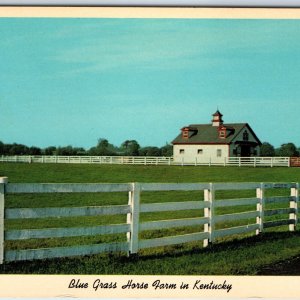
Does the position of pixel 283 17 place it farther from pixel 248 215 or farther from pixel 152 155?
pixel 248 215

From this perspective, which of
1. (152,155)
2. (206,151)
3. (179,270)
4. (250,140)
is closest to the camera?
(179,270)

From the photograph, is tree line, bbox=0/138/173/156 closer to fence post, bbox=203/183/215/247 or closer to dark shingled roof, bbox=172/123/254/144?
dark shingled roof, bbox=172/123/254/144

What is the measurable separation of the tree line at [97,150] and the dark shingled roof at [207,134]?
0.55 metres

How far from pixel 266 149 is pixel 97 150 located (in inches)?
129

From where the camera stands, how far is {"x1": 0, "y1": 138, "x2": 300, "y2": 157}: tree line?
946 cm

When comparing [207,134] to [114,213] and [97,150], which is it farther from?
[114,213]

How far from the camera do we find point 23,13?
360 inches

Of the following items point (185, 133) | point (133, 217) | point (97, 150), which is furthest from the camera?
point (185, 133)

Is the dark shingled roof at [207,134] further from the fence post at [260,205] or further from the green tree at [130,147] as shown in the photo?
the fence post at [260,205]

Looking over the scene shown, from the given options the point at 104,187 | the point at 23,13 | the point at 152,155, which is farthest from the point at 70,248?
the point at 23,13

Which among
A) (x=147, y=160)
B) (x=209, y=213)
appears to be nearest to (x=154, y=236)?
(x=209, y=213)

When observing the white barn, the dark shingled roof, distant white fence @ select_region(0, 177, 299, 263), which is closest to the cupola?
the white barn

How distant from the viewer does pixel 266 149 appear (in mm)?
10609
